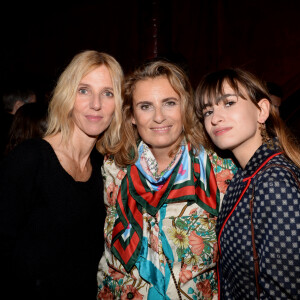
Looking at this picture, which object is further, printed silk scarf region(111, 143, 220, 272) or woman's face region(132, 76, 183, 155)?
woman's face region(132, 76, 183, 155)

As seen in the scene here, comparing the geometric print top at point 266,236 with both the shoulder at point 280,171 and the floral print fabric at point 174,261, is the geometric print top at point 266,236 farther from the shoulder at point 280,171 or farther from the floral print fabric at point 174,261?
the floral print fabric at point 174,261

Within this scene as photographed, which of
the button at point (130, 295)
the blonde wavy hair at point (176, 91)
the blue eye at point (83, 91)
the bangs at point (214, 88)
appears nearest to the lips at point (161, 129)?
the blonde wavy hair at point (176, 91)

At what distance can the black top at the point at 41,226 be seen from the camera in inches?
53.7

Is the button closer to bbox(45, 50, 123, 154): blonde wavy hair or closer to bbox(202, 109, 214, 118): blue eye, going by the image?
bbox(45, 50, 123, 154): blonde wavy hair

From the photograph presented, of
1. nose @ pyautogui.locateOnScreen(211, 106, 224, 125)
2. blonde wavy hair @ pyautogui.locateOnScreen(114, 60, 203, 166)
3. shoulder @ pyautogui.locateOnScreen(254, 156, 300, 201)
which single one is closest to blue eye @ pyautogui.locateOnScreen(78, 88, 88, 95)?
blonde wavy hair @ pyautogui.locateOnScreen(114, 60, 203, 166)

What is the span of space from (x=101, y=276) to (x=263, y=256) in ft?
3.16

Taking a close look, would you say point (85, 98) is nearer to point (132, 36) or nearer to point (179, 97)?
point (179, 97)

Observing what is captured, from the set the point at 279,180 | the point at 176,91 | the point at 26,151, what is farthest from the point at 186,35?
the point at 279,180

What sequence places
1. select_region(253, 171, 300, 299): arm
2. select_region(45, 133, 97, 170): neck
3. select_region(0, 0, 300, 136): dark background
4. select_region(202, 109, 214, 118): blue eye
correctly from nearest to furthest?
1. select_region(253, 171, 300, 299): arm
2. select_region(202, 109, 214, 118): blue eye
3. select_region(45, 133, 97, 170): neck
4. select_region(0, 0, 300, 136): dark background

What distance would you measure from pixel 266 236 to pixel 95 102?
1130mm

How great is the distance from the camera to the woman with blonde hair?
4.56ft

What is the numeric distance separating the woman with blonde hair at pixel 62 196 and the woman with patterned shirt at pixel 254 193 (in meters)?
0.65

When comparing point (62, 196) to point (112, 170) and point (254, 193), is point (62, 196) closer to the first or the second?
point (112, 170)

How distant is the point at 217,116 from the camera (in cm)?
146
